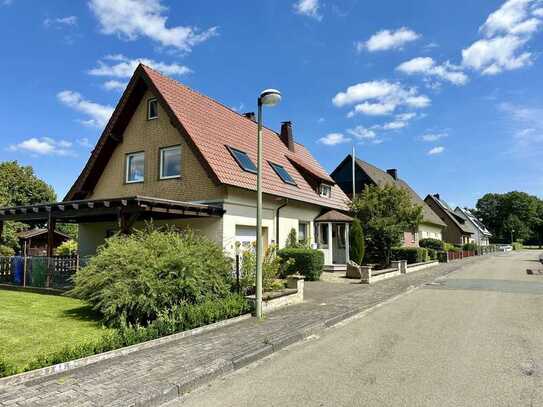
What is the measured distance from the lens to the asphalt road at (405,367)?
479 centimetres

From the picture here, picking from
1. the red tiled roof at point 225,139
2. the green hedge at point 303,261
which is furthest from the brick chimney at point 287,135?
the green hedge at point 303,261

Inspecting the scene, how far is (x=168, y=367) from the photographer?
5.64 meters

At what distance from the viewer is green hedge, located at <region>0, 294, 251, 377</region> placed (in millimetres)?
5564

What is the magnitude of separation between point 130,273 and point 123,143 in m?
11.1

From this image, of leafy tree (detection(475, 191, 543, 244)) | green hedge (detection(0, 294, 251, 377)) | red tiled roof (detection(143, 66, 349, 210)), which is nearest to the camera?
green hedge (detection(0, 294, 251, 377))

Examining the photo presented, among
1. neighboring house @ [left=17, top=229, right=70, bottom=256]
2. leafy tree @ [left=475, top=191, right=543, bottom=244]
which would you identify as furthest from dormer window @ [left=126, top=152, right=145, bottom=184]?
leafy tree @ [left=475, top=191, right=543, bottom=244]

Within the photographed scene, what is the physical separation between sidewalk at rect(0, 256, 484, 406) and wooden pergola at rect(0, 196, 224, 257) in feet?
16.5

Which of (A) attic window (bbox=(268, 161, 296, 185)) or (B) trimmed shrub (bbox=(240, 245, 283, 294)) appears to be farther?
(A) attic window (bbox=(268, 161, 296, 185))

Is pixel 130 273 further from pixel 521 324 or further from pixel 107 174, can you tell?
pixel 107 174

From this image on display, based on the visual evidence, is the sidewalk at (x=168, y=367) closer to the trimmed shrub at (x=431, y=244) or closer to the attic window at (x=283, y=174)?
the attic window at (x=283, y=174)

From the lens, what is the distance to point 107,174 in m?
18.5

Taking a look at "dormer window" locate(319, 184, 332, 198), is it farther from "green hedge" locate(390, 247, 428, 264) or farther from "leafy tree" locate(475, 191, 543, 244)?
"leafy tree" locate(475, 191, 543, 244)

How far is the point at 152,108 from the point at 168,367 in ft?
45.5

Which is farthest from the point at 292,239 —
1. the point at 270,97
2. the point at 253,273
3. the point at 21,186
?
the point at 21,186
